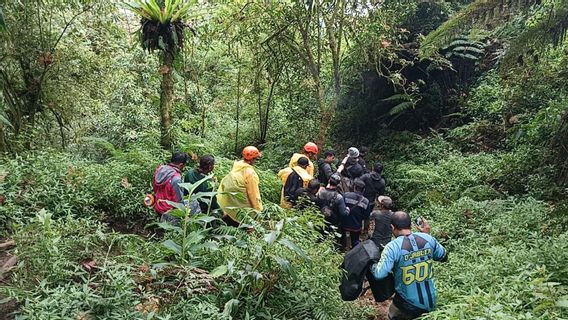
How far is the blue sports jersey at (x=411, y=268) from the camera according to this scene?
149 inches

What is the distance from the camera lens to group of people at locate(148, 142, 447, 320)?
3.83 meters

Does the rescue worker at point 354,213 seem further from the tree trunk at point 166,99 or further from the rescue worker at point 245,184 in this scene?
the tree trunk at point 166,99

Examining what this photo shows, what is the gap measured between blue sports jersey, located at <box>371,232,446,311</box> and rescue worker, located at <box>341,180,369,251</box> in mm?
2790

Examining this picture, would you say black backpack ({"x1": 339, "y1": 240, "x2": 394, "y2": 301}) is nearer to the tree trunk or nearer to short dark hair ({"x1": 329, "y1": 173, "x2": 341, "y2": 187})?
short dark hair ({"x1": 329, "y1": 173, "x2": 341, "y2": 187})

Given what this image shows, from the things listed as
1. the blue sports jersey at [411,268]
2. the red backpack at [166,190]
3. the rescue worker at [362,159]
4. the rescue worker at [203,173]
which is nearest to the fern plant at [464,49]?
the rescue worker at [362,159]

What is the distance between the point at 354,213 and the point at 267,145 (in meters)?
6.33

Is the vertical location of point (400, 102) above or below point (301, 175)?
above

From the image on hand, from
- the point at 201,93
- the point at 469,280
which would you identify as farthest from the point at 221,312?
the point at 201,93

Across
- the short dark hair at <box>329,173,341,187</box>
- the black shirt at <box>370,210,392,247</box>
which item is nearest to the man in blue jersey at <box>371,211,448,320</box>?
the black shirt at <box>370,210,392,247</box>

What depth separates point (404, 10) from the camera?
11.2 m

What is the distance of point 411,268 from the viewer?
3.81 meters

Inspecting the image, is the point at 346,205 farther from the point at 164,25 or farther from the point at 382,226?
the point at 164,25

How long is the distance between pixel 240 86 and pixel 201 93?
47.9 inches

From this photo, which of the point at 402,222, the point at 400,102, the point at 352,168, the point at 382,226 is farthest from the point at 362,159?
the point at 402,222
